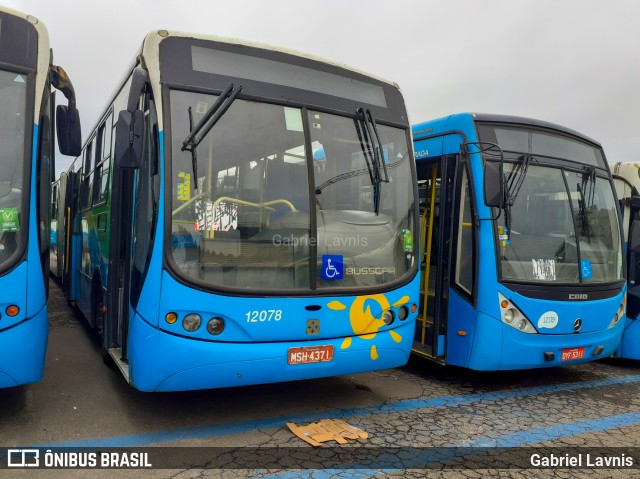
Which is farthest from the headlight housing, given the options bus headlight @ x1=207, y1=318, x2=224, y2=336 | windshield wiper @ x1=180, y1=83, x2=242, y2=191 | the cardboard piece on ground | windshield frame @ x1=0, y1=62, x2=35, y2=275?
windshield frame @ x1=0, y1=62, x2=35, y2=275

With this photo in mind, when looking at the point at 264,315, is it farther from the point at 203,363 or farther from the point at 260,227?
the point at 260,227

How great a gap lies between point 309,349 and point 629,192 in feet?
17.3

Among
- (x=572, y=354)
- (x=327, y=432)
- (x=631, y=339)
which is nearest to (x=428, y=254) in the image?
(x=572, y=354)

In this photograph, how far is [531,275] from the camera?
5527mm

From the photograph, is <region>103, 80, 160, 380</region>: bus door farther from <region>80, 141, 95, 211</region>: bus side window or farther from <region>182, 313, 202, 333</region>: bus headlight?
<region>80, 141, 95, 211</region>: bus side window

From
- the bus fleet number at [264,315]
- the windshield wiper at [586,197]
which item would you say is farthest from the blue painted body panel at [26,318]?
the windshield wiper at [586,197]

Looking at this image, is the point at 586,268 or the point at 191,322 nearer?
the point at 191,322

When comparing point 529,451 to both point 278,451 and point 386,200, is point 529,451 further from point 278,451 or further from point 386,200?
point 386,200

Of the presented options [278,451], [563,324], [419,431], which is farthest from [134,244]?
[563,324]

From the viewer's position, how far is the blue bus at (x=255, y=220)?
154 inches

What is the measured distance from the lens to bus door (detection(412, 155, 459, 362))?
19.2ft

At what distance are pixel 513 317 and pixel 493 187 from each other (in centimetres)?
134

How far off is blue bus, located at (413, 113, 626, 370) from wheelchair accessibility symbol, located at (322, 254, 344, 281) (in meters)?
1.75

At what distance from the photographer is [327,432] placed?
4.28 meters
